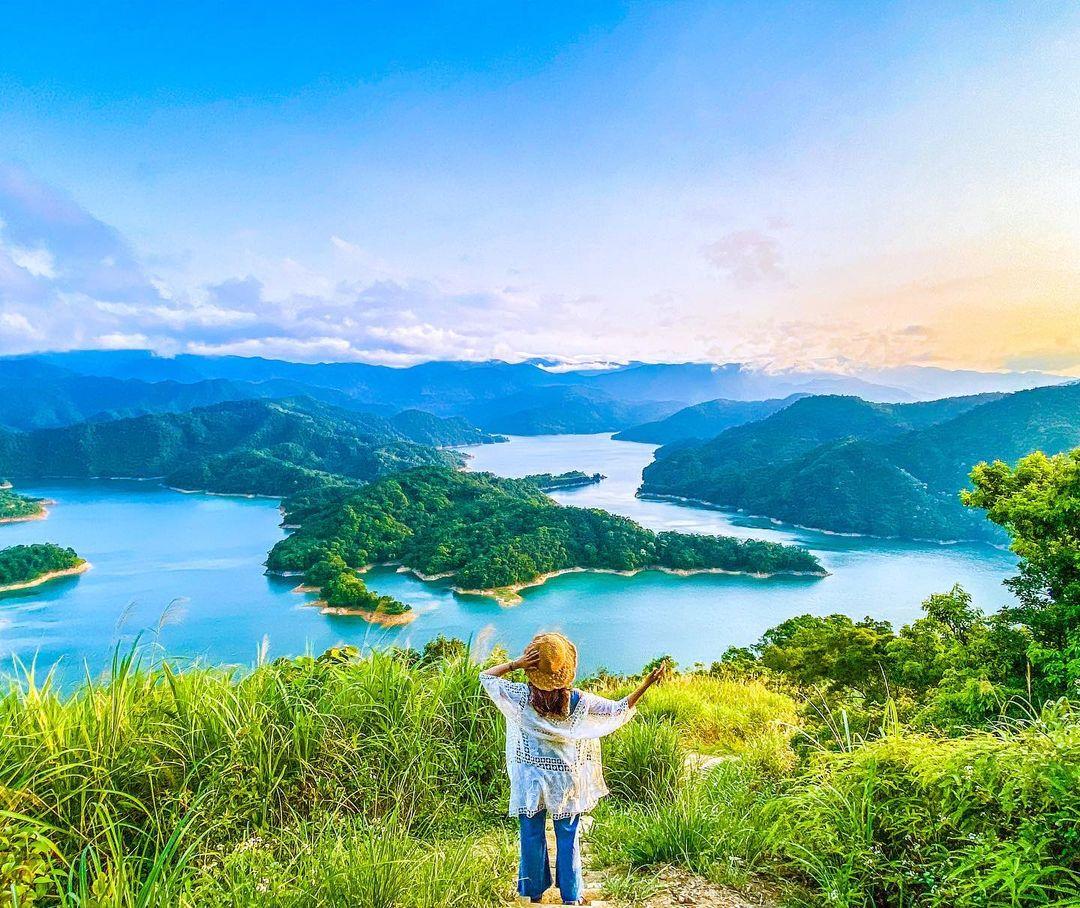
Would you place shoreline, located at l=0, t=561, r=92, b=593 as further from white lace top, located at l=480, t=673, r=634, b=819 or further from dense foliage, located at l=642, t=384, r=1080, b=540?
dense foliage, located at l=642, t=384, r=1080, b=540

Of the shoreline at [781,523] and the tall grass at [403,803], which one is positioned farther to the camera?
the shoreline at [781,523]

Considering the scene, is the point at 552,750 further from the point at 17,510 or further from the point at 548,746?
the point at 17,510

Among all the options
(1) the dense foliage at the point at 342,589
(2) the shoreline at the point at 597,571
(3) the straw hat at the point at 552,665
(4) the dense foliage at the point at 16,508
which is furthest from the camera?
(4) the dense foliage at the point at 16,508

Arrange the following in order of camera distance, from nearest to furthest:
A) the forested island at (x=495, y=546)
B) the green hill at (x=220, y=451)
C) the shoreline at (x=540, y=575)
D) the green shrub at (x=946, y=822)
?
the green shrub at (x=946, y=822), the shoreline at (x=540, y=575), the forested island at (x=495, y=546), the green hill at (x=220, y=451)

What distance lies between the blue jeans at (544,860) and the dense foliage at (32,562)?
5814 cm

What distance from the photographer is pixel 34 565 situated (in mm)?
46156

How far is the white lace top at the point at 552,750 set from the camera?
6.99 ft

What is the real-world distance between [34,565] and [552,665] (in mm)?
59287

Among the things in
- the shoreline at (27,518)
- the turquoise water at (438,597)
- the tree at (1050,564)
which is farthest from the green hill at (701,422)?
the tree at (1050,564)

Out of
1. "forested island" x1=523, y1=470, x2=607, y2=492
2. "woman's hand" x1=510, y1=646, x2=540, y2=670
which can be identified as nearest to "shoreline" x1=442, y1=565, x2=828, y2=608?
"forested island" x1=523, y1=470, x2=607, y2=492

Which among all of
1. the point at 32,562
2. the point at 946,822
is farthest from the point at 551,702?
the point at 32,562

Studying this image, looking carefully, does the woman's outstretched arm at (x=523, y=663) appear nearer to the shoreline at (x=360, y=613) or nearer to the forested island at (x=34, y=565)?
the shoreline at (x=360, y=613)

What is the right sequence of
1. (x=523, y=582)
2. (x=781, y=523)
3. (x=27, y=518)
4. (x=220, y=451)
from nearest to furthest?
(x=523, y=582)
(x=27, y=518)
(x=781, y=523)
(x=220, y=451)

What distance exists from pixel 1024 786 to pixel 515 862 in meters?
1.68
